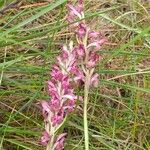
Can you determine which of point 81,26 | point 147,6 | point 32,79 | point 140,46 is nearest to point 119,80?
point 140,46

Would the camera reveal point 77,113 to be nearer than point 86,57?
No

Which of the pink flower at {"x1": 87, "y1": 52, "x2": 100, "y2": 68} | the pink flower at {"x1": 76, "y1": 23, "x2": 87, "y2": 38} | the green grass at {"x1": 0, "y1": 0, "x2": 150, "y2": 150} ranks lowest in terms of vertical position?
the green grass at {"x1": 0, "y1": 0, "x2": 150, "y2": 150}

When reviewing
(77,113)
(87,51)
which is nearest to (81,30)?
(87,51)

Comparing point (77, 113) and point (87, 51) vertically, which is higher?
point (87, 51)

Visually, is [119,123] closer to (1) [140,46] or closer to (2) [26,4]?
(1) [140,46]

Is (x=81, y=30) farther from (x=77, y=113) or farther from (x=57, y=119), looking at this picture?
(x=77, y=113)

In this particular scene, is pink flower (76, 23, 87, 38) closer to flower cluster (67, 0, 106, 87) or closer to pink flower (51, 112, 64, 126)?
flower cluster (67, 0, 106, 87)

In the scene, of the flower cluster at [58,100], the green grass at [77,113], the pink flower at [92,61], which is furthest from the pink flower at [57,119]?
the green grass at [77,113]

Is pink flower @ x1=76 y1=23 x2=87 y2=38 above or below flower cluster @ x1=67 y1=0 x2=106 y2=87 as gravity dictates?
above

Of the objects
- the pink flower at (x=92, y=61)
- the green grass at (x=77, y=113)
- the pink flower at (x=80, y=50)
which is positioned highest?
the pink flower at (x=80, y=50)

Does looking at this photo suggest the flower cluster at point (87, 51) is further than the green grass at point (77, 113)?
No

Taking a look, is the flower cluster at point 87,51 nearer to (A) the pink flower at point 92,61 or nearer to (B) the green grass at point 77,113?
(A) the pink flower at point 92,61

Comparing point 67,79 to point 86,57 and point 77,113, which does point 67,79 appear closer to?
point 86,57

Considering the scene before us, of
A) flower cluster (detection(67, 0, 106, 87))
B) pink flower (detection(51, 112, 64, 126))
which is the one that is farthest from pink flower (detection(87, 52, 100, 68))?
pink flower (detection(51, 112, 64, 126))
